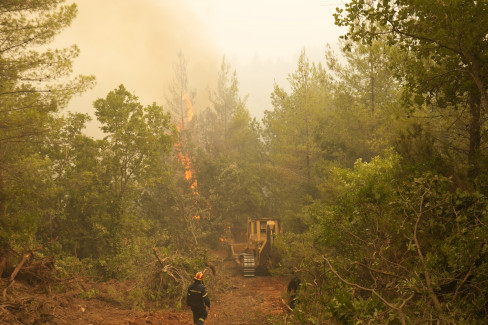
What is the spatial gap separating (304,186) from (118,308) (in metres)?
15.1

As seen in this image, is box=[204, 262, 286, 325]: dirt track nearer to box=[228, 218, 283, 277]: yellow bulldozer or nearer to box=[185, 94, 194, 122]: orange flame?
box=[228, 218, 283, 277]: yellow bulldozer

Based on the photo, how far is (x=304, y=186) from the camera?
83.4ft

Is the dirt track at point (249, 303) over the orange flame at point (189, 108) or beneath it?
beneath

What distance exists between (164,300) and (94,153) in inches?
421

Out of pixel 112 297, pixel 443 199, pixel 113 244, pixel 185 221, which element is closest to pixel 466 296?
pixel 443 199

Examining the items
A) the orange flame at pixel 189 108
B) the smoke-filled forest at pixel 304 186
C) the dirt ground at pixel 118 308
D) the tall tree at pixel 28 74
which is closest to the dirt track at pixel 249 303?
the dirt ground at pixel 118 308

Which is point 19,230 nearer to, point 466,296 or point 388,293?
point 388,293

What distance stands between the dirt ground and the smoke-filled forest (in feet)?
0.36

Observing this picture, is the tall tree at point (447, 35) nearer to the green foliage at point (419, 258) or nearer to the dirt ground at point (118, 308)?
the green foliage at point (419, 258)

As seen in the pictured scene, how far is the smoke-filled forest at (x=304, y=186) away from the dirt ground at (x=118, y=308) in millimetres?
109

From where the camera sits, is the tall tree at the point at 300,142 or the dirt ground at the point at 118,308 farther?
the tall tree at the point at 300,142

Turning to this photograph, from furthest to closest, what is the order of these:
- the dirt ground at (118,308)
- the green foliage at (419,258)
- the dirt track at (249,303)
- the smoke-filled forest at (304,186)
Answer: the dirt track at (249,303) → the dirt ground at (118,308) → the smoke-filled forest at (304,186) → the green foliage at (419,258)

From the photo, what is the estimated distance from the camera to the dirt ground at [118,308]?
9602mm

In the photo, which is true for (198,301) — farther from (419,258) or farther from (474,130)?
(474,130)
